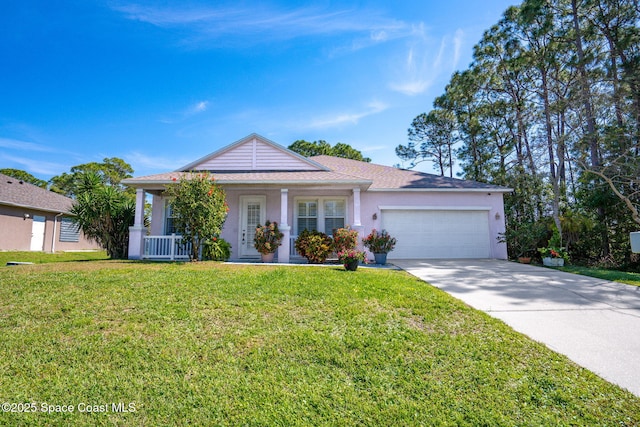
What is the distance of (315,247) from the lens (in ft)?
32.0

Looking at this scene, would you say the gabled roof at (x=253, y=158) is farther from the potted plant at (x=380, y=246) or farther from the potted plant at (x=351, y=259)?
the potted plant at (x=351, y=259)

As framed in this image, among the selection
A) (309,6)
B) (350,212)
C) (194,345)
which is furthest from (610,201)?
(194,345)

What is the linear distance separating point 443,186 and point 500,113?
34.4 feet

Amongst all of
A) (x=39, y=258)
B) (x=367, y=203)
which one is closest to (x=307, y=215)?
(x=367, y=203)

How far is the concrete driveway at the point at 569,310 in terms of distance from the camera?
3.12 meters

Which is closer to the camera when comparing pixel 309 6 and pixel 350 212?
pixel 309 6

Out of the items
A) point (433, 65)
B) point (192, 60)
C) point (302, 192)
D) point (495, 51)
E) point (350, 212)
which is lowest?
point (350, 212)

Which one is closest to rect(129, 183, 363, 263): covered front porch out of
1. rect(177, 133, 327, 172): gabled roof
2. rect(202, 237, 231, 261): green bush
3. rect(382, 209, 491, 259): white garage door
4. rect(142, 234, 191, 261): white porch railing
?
rect(142, 234, 191, 261): white porch railing

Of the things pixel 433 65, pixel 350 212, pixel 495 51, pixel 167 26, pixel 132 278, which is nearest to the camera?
pixel 132 278

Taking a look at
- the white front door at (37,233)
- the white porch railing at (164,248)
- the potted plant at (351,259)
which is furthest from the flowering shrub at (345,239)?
the white front door at (37,233)

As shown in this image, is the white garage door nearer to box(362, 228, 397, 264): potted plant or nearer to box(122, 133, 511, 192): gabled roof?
box(122, 133, 511, 192): gabled roof

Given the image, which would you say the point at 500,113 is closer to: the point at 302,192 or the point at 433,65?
the point at 433,65

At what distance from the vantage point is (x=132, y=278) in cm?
Result: 612

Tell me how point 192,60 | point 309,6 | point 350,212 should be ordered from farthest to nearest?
point 350,212 < point 192,60 < point 309,6
